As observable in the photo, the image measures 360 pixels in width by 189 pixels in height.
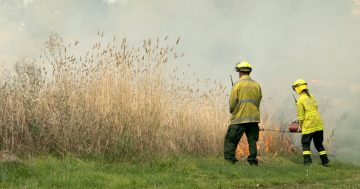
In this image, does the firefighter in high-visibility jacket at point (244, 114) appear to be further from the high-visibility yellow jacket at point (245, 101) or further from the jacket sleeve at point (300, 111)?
the jacket sleeve at point (300, 111)

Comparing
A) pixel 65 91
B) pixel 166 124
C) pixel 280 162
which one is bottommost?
pixel 280 162

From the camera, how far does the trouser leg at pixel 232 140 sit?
10820mm

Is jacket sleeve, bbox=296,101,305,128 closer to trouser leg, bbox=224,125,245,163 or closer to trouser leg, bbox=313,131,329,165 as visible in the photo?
trouser leg, bbox=313,131,329,165

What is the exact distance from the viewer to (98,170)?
27.9 ft

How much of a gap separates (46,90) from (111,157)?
7.37 ft

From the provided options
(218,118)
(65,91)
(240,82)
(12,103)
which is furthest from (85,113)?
(218,118)

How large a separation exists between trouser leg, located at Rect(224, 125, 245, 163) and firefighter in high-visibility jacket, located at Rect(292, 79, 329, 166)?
2.26 meters

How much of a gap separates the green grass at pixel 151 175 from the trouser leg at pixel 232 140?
95 centimetres

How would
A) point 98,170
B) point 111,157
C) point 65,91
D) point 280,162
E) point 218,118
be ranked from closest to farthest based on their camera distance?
point 98,170
point 111,157
point 65,91
point 280,162
point 218,118

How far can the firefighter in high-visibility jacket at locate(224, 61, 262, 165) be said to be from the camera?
1073cm

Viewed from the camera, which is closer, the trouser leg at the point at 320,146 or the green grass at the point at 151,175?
the green grass at the point at 151,175

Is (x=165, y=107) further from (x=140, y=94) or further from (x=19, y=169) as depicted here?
(x=19, y=169)

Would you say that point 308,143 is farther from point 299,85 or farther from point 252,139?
point 252,139

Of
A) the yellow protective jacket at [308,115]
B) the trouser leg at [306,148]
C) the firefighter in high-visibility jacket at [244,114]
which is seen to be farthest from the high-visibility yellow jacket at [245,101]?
the trouser leg at [306,148]
